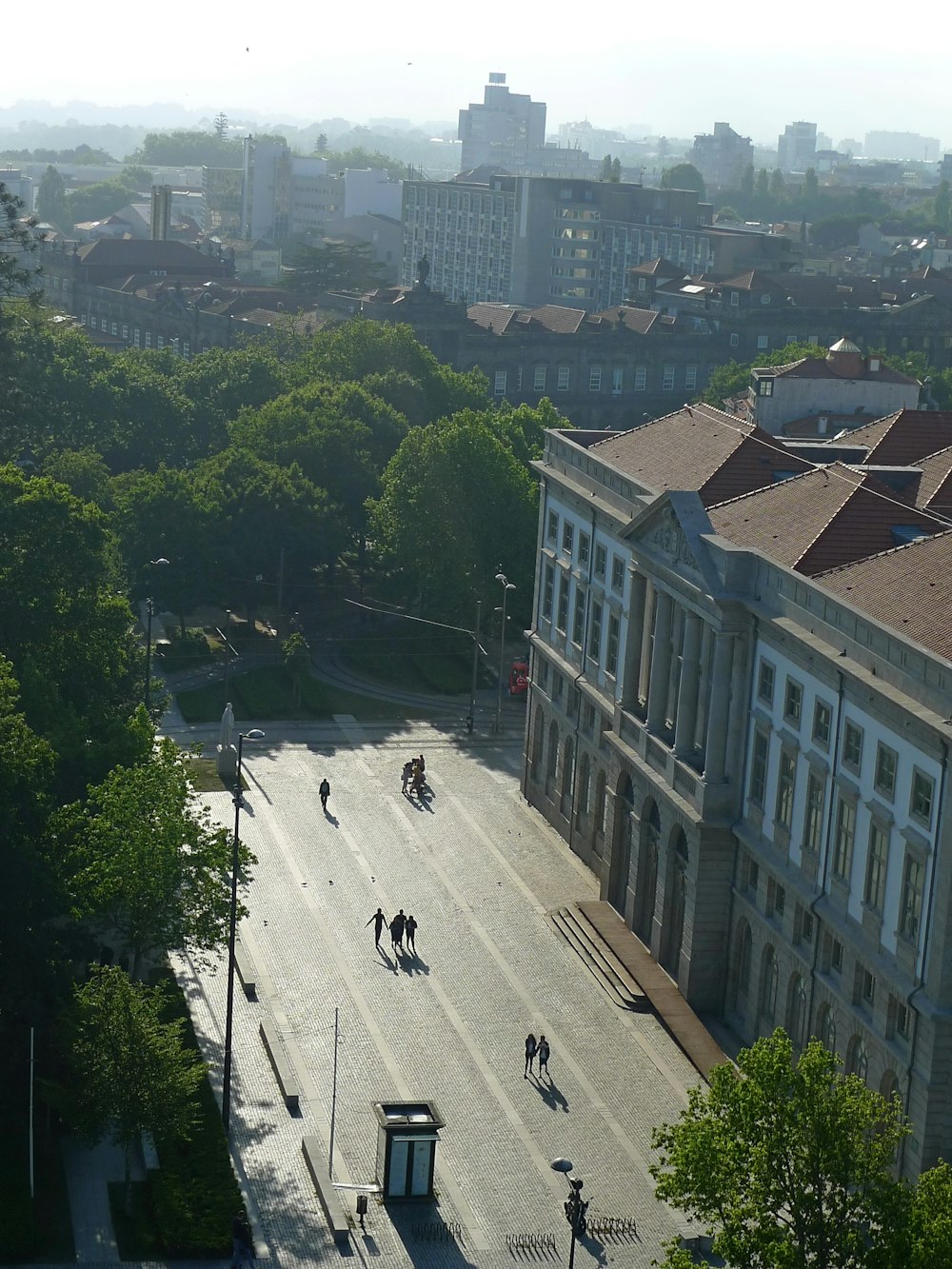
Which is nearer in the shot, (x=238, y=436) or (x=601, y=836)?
(x=601, y=836)

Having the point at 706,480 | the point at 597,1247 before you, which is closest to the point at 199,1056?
the point at 597,1247

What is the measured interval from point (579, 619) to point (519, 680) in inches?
888

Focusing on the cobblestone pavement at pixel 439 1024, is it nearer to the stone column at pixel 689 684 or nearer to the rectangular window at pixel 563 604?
the rectangular window at pixel 563 604

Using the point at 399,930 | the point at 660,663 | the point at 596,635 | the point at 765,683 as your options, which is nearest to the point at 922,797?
the point at 765,683

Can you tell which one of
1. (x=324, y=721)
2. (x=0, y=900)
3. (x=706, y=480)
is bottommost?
(x=324, y=721)

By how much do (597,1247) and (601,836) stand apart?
29.9 metres

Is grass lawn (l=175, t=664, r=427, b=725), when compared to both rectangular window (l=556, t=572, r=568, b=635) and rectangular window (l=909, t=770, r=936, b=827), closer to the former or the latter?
rectangular window (l=556, t=572, r=568, b=635)

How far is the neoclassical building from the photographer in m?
59.6

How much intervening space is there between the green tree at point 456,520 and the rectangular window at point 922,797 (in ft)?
199

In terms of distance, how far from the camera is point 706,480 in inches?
3201

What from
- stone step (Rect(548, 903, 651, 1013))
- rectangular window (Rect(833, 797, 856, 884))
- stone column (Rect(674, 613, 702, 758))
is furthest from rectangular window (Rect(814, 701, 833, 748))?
stone step (Rect(548, 903, 651, 1013))

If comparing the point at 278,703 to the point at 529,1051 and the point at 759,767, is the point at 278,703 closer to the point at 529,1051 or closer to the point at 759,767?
the point at 759,767

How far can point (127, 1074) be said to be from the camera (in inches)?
2312

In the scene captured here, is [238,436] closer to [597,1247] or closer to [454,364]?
[454,364]
